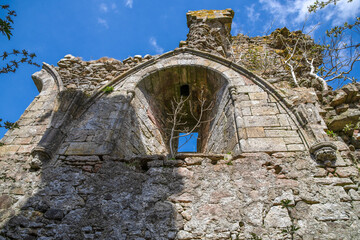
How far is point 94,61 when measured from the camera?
576 centimetres

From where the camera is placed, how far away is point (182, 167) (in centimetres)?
323

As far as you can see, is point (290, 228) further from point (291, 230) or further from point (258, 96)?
point (258, 96)

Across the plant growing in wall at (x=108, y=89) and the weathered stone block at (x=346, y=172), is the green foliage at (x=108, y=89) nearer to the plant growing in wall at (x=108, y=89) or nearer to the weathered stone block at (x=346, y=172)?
the plant growing in wall at (x=108, y=89)

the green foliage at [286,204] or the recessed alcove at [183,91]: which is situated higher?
the recessed alcove at [183,91]

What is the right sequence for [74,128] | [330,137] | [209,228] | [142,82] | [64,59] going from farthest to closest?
[64,59], [142,82], [74,128], [330,137], [209,228]

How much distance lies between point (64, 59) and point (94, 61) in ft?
2.35

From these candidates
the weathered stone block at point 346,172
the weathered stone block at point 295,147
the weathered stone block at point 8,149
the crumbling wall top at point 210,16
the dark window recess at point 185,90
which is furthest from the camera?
the crumbling wall top at point 210,16

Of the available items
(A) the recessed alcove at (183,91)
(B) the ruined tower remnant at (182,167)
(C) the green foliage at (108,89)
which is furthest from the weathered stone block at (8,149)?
(A) the recessed alcove at (183,91)

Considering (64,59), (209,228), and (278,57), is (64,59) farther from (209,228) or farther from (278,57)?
(278,57)

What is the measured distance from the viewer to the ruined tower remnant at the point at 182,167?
2570 mm

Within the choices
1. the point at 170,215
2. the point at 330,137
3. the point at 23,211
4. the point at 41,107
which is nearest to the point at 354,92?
the point at 330,137

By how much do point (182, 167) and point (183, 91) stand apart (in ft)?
9.55

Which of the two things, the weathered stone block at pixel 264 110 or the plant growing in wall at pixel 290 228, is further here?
the weathered stone block at pixel 264 110

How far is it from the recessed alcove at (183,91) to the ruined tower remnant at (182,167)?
72mm
